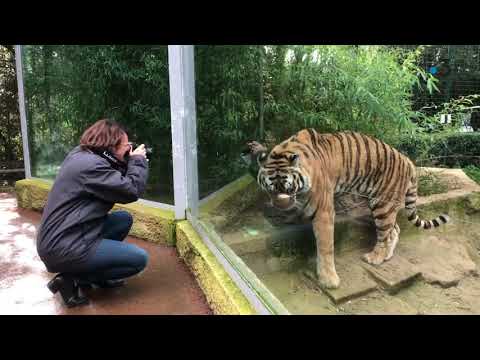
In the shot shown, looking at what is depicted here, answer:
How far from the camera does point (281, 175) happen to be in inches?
87.8

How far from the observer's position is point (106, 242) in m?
2.34

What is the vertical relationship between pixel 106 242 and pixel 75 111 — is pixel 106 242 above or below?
below

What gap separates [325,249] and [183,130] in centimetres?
169

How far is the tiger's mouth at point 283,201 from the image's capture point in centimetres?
223

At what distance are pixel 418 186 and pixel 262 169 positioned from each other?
2.71 ft

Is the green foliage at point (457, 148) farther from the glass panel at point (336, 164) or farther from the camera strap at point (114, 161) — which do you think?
the camera strap at point (114, 161)

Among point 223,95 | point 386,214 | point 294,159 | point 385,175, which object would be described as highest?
point 223,95

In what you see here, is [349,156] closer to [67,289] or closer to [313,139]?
[313,139]

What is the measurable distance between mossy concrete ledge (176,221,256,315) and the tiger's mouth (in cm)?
52

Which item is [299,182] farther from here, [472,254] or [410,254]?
[472,254]

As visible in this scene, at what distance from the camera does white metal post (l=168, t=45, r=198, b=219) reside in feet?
10.6

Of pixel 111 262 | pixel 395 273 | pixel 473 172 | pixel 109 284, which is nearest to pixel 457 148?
pixel 473 172

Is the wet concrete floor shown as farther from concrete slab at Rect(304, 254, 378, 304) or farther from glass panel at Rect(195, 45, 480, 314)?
concrete slab at Rect(304, 254, 378, 304)

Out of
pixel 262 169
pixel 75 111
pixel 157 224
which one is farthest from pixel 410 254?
pixel 75 111
